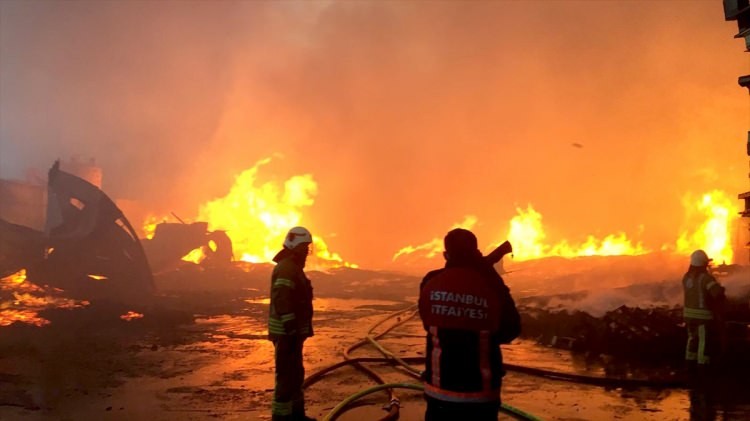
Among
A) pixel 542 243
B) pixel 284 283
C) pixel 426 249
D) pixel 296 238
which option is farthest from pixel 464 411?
pixel 426 249

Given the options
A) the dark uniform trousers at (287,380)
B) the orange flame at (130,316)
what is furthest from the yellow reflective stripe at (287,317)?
the orange flame at (130,316)

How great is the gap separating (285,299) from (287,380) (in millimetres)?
800

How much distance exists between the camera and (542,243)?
43031mm

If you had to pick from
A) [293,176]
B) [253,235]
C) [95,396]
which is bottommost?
[95,396]

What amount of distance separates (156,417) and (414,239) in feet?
147

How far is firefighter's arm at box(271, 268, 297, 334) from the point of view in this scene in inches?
209

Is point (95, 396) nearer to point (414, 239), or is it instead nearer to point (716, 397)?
point (716, 397)

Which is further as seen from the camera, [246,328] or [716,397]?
[246,328]

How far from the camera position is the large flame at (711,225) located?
99.2ft

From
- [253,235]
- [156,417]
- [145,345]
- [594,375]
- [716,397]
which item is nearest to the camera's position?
[156,417]

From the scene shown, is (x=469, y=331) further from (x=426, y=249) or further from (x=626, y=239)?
(x=426, y=249)

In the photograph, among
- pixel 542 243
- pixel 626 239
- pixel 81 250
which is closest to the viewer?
pixel 81 250

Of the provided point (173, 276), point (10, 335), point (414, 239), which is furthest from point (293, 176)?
point (10, 335)

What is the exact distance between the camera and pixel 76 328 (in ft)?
43.9
